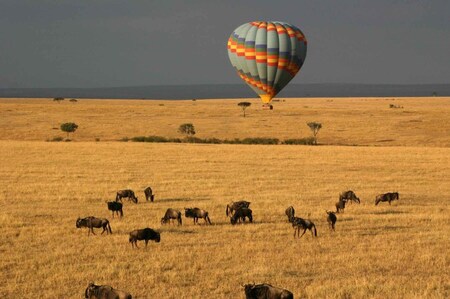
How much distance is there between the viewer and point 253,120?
106000 millimetres

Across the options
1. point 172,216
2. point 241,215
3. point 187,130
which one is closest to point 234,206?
point 241,215

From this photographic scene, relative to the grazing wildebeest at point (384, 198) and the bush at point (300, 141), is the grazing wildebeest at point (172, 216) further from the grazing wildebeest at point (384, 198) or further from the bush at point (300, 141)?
the bush at point (300, 141)

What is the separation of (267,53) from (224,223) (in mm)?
59633

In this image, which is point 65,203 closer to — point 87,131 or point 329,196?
point 329,196

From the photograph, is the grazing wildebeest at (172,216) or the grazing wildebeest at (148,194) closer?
the grazing wildebeest at (172,216)

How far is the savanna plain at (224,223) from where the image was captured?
16656 millimetres

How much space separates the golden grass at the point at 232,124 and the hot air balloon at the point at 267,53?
718 cm

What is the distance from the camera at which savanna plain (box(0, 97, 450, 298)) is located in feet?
54.6

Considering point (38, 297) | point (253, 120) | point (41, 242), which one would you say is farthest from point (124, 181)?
point (253, 120)

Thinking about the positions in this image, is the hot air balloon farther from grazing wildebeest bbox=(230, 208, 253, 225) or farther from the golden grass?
grazing wildebeest bbox=(230, 208, 253, 225)

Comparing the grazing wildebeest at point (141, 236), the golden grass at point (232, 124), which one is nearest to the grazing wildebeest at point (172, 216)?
the grazing wildebeest at point (141, 236)

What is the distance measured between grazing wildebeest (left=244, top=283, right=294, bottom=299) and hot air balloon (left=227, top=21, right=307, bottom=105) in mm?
70018

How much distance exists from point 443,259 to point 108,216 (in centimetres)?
1282

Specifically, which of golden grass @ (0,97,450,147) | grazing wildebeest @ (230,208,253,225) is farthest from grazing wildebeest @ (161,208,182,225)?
golden grass @ (0,97,450,147)
